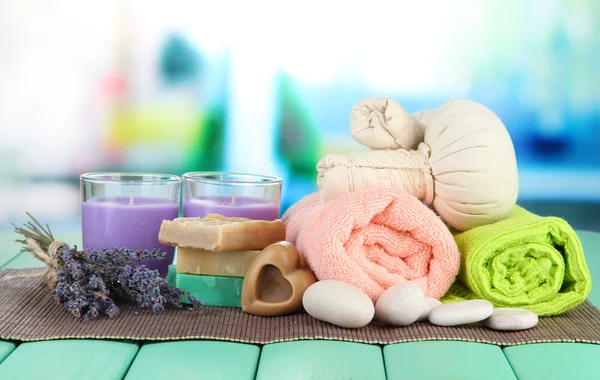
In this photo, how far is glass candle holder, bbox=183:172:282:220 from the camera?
1280mm

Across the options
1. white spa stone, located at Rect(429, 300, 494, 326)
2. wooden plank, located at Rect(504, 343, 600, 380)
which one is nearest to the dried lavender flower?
white spa stone, located at Rect(429, 300, 494, 326)

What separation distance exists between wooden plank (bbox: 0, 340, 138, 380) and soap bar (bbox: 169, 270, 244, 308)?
0.19 m

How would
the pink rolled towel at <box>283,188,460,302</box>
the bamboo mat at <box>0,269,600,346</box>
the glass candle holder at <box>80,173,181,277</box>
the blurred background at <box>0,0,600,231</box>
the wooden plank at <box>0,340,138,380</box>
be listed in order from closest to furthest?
1. the wooden plank at <box>0,340,138,380</box>
2. the bamboo mat at <box>0,269,600,346</box>
3. the pink rolled towel at <box>283,188,460,302</box>
4. the glass candle holder at <box>80,173,181,277</box>
5. the blurred background at <box>0,0,600,231</box>

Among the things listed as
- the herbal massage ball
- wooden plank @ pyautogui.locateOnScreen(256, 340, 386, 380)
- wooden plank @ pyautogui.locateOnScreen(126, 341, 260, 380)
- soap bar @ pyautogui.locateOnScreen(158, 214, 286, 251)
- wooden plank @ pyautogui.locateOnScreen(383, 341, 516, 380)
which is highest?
the herbal massage ball

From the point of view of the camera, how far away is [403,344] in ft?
3.03

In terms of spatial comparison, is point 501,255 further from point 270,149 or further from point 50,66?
point 50,66

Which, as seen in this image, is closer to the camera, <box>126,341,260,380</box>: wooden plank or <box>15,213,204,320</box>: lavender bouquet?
<box>126,341,260,380</box>: wooden plank

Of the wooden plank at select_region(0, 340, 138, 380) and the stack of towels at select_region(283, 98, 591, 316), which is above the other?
the stack of towels at select_region(283, 98, 591, 316)

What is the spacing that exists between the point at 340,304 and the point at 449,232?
0.72 feet

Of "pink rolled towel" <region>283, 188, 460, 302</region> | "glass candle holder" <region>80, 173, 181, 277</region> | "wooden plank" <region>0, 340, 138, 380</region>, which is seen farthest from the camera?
"glass candle holder" <region>80, 173, 181, 277</region>

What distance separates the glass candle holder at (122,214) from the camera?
126 centimetres

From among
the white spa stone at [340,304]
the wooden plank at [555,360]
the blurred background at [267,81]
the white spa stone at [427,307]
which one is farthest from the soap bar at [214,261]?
the blurred background at [267,81]

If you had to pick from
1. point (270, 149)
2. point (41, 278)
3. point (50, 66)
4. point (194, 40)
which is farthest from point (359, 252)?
point (50, 66)

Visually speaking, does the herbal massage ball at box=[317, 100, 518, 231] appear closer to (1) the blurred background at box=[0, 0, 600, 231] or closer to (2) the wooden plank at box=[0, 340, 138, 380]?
(2) the wooden plank at box=[0, 340, 138, 380]
